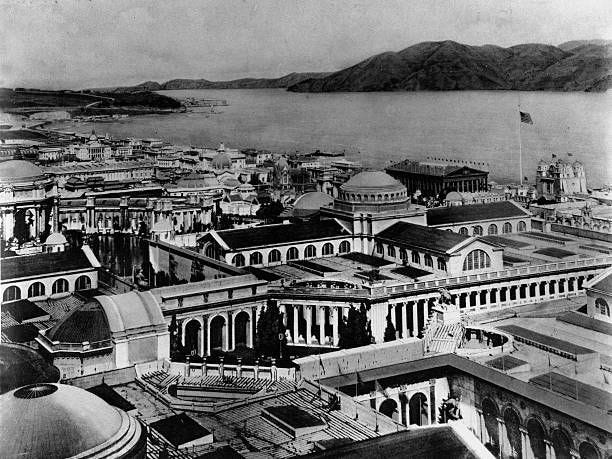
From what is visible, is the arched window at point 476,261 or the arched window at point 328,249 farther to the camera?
the arched window at point 328,249

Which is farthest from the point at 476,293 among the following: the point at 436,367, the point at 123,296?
the point at 123,296

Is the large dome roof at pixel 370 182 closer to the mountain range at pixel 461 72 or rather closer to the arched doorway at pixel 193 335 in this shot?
the mountain range at pixel 461 72

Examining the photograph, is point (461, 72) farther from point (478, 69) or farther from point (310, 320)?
point (310, 320)

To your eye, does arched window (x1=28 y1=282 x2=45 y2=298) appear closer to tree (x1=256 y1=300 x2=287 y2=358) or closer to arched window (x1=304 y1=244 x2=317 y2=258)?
tree (x1=256 y1=300 x2=287 y2=358)

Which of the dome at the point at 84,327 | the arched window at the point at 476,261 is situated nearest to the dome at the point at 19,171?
the dome at the point at 84,327

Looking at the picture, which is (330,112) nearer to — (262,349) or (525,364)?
(262,349)

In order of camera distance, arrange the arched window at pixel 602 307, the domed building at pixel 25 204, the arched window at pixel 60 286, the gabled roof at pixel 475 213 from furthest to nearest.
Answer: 1. the gabled roof at pixel 475 213
2. the domed building at pixel 25 204
3. the arched window at pixel 60 286
4. the arched window at pixel 602 307

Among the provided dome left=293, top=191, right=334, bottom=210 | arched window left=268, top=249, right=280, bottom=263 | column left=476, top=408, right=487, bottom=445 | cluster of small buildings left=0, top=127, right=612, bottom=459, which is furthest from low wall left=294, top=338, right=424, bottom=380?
dome left=293, top=191, right=334, bottom=210
